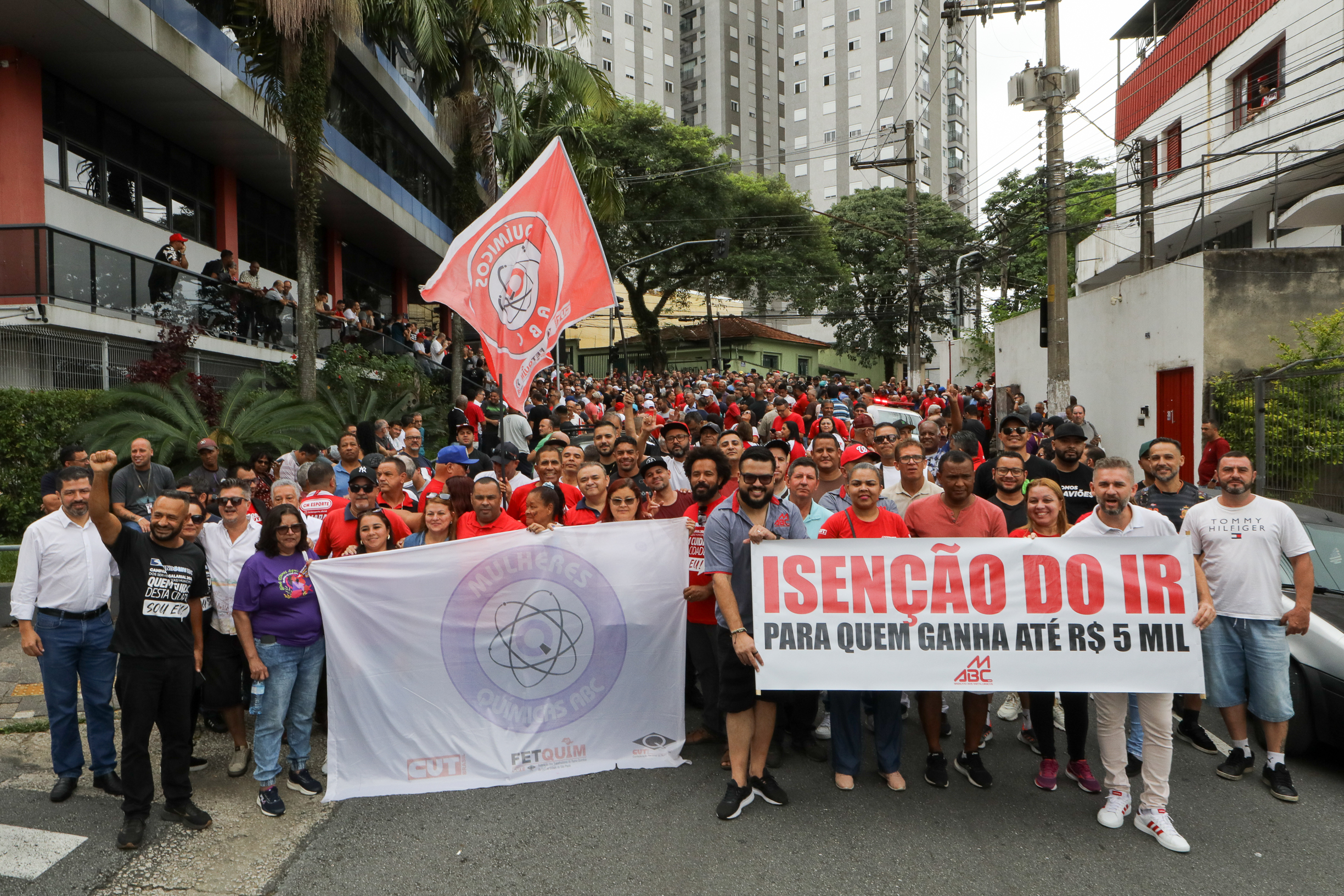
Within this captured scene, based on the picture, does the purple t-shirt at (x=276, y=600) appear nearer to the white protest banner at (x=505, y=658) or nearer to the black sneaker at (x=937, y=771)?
the white protest banner at (x=505, y=658)

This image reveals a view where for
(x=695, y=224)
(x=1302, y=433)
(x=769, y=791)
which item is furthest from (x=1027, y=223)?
(x=769, y=791)

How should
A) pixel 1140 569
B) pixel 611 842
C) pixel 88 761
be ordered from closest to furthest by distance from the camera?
pixel 611 842, pixel 1140 569, pixel 88 761

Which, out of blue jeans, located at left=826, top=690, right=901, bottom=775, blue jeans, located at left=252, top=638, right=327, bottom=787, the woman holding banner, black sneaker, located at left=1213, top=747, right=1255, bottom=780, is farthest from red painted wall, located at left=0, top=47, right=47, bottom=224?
black sneaker, located at left=1213, top=747, right=1255, bottom=780

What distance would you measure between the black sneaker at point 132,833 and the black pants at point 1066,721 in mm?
4624

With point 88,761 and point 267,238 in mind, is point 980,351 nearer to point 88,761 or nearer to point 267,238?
point 267,238

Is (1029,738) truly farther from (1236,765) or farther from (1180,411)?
(1180,411)

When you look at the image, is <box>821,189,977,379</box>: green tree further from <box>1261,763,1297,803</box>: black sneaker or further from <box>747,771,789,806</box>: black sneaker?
<box>747,771,789,806</box>: black sneaker

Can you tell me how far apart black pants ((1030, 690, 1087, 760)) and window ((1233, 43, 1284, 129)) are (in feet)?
65.8

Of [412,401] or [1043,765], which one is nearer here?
[1043,765]

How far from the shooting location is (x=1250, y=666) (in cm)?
505

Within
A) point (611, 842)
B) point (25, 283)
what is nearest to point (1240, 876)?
point (611, 842)

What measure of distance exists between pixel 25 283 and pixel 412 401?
8.28 meters

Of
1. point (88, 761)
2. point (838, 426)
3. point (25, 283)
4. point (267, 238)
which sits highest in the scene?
point (267, 238)

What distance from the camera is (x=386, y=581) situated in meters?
5.20
